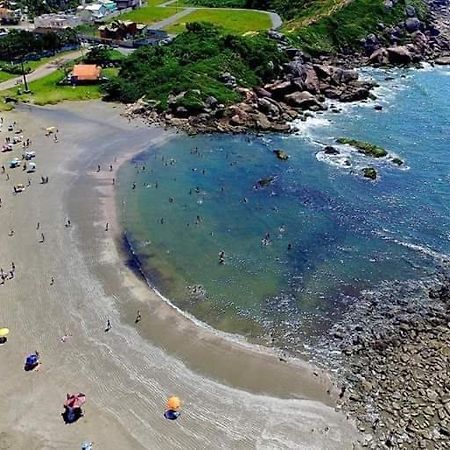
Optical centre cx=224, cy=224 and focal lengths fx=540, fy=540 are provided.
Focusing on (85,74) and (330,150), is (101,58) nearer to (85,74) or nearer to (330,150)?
(85,74)

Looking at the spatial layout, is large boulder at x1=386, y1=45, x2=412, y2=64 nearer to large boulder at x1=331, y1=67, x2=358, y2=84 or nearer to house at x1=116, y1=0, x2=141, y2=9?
large boulder at x1=331, y1=67, x2=358, y2=84

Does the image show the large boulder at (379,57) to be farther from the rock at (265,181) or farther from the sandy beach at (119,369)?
the sandy beach at (119,369)

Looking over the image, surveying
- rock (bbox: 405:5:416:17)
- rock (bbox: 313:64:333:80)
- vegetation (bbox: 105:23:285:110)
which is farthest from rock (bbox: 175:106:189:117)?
rock (bbox: 405:5:416:17)

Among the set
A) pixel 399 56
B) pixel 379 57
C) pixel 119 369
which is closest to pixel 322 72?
pixel 379 57

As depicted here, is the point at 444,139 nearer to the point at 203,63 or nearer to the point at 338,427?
the point at 203,63

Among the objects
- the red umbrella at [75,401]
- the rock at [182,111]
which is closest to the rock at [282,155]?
the rock at [182,111]
